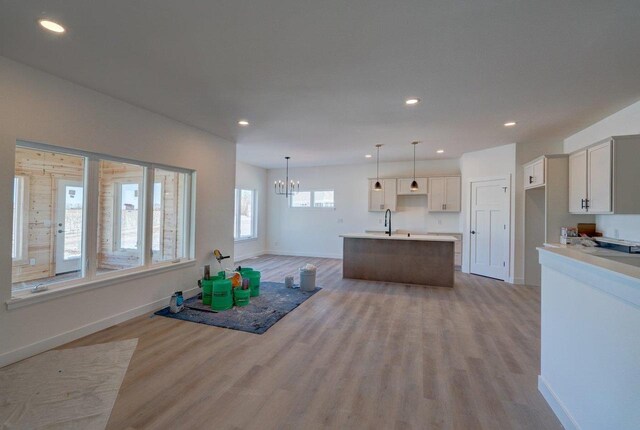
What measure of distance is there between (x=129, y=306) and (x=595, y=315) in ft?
15.0

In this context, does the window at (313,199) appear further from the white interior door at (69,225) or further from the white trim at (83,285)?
the white interior door at (69,225)

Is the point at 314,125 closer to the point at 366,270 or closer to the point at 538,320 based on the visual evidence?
the point at 366,270

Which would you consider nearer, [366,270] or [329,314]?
[329,314]

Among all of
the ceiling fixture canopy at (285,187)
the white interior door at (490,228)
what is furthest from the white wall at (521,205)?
the ceiling fixture canopy at (285,187)

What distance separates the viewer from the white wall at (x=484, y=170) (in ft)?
18.6

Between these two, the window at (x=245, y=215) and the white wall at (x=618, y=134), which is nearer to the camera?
the white wall at (x=618, y=134)

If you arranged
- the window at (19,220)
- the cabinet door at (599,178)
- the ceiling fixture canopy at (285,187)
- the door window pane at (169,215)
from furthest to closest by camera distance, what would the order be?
the ceiling fixture canopy at (285,187) → the door window pane at (169,215) → the cabinet door at (599,178) → the window at (19,220)

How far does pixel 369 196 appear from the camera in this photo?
26.2ft

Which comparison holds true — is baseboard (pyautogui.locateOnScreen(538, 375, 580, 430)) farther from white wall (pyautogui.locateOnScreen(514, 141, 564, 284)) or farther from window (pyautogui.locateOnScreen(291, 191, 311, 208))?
window (pyautogui.locateOnScreen(291, 191, 311, 208))

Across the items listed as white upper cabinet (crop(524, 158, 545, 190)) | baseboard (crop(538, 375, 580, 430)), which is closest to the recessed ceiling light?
baseboard (crop(538, 375, 580, 430))

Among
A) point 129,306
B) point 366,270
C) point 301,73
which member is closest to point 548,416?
point 301,73

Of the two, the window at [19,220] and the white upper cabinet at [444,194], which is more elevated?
the white upper cabinet at [444,194]

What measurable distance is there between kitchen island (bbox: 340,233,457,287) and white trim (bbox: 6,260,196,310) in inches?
131

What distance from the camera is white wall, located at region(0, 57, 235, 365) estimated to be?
2.62m
